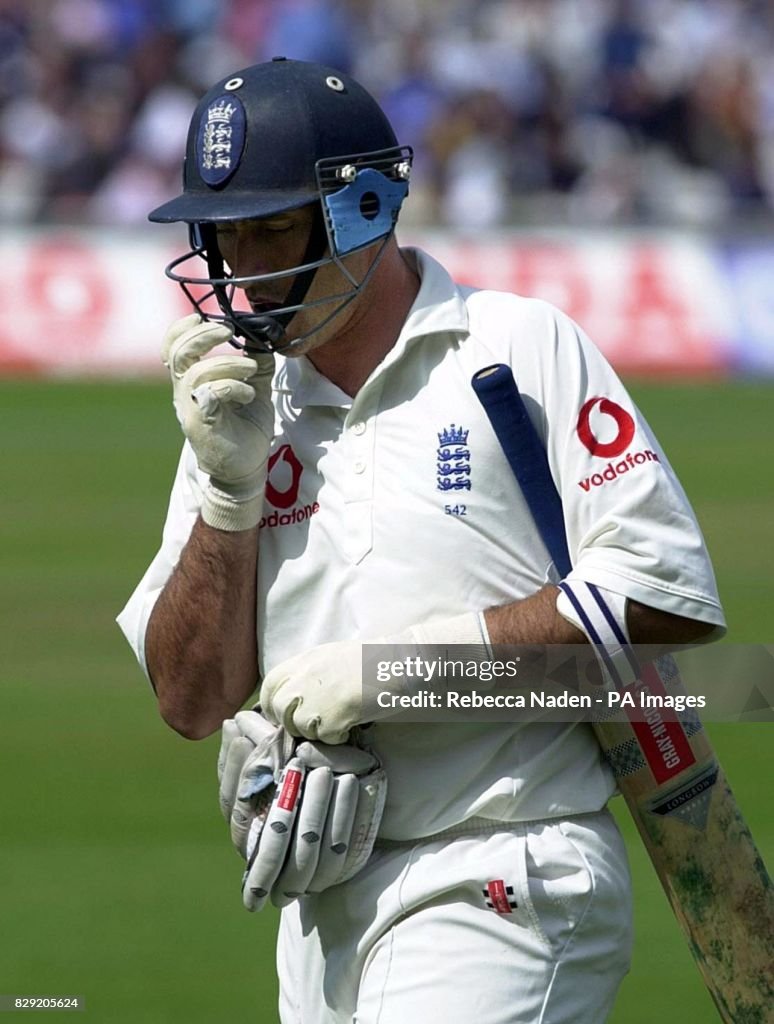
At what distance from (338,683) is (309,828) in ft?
0.91

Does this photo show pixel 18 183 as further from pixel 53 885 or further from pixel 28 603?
pixel 53 885

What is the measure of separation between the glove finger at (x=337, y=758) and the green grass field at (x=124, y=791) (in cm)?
214

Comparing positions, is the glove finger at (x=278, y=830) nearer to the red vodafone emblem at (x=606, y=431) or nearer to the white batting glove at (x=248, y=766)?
the white batting glove at (x=248, y=766)

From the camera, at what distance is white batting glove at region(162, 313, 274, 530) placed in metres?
3.47

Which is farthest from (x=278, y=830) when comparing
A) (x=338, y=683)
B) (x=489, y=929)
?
(x=489, y=929)

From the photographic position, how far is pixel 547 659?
10.9ft

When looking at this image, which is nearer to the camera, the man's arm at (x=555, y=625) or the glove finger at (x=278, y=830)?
the man's arm at (x=555, y=625)

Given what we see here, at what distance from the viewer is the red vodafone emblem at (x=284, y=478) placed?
359 centimetres

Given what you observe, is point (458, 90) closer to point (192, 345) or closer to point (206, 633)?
point (192, 345)

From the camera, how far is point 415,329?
3510 mm

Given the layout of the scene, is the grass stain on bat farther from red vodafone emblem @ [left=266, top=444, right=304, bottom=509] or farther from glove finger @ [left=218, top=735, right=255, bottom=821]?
red vodafone emblem @ [left=266, top=444, right=304, bottom=509]

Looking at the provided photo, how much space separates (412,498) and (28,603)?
7.27 metres

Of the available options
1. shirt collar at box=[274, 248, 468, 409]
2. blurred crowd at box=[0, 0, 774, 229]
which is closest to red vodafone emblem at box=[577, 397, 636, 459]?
shirt collar at box=[274, 248, 468, 409]

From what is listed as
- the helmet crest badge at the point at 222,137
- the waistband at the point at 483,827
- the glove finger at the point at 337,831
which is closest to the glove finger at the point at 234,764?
the glove finger at the point at 337,831
